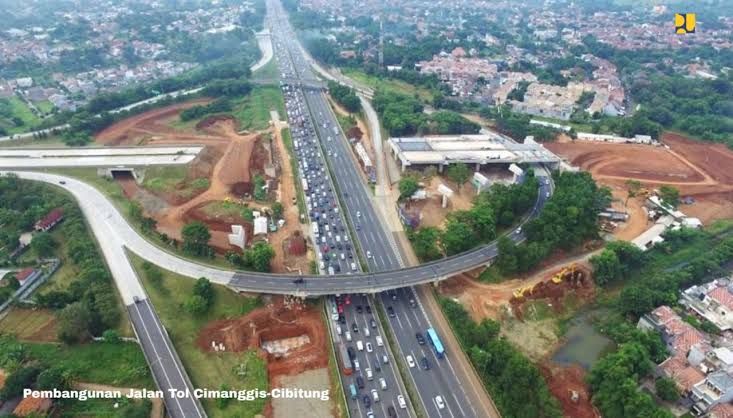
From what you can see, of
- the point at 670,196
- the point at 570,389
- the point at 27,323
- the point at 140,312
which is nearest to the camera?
the point at 570,389

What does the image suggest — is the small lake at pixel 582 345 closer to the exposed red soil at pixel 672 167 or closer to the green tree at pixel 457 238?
the green tree at pixel 457 238

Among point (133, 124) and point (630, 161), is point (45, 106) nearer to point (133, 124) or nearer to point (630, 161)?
point (133, 124)

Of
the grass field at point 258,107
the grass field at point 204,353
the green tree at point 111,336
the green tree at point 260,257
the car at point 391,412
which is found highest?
the grass field at point 258,107

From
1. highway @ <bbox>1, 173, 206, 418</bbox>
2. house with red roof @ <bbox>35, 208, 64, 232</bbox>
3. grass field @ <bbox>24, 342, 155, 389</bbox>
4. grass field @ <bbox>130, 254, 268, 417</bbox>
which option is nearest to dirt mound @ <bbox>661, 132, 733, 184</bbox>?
grass field @ <bbox>130, 254, 268, 417</bbox>

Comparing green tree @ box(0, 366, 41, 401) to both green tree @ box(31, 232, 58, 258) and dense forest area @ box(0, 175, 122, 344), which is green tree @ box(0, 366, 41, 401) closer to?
dense forest area @ box(0, 175, 122, 344)

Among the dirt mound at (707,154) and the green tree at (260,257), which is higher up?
the green tree at (260,257)

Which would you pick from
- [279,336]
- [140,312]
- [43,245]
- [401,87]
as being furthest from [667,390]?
[401,87]

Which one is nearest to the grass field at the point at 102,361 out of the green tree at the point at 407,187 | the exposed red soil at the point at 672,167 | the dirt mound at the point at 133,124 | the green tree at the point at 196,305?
the green tree at the point at 196,305

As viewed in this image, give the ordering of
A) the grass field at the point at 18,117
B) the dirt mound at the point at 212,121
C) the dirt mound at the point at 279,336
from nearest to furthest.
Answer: the dirt mound at the point at 279,336, the dirt mound at the point at 212,121, the grass field at the point at 18,117
